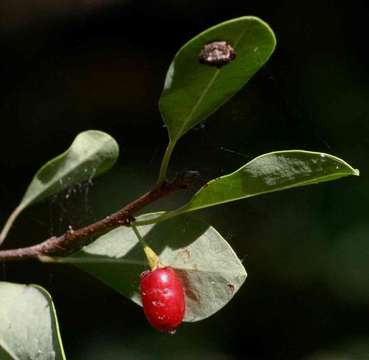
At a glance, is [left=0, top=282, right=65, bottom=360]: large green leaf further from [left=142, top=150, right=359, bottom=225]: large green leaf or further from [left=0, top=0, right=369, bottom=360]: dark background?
[left=0, top=0, right=369, bottom=360]: dark background

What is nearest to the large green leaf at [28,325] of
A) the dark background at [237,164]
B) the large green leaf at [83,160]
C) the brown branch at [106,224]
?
the brown branch at [106,224]

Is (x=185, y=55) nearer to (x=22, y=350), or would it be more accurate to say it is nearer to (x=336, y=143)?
(x=22, y=350)

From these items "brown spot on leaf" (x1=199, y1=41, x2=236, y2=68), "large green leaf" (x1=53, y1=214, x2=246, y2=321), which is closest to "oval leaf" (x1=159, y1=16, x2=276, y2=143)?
"brown spot on leaf" (x1=199, y1=41, x2=236, y2=68)

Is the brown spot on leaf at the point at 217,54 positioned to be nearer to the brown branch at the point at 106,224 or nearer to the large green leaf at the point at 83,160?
the brown branch at the point at 106,224

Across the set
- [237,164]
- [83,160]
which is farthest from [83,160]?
[237,164]

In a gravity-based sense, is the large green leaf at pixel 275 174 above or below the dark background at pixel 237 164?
above
